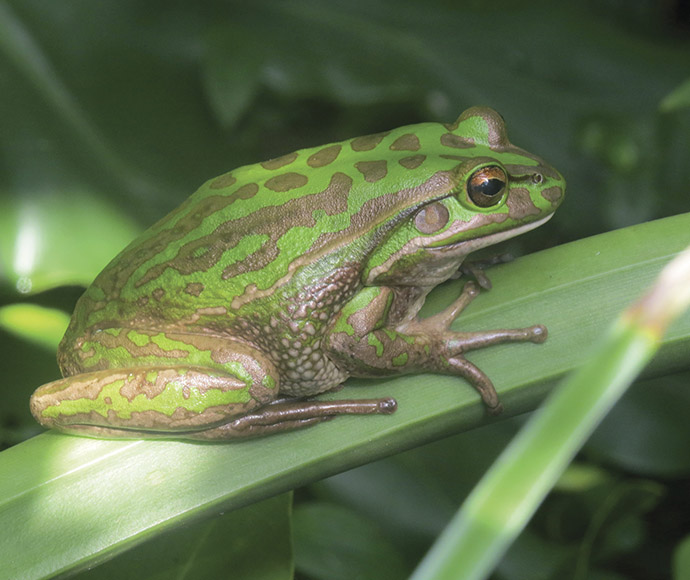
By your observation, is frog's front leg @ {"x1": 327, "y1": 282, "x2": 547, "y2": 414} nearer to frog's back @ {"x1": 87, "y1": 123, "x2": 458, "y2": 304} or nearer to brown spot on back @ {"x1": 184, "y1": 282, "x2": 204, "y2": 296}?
frog's back @ {"x1": 87, "y1": 123, "x2": 458, "y2": 304}

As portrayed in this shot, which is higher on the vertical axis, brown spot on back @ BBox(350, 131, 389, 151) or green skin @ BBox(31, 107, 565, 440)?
brown spot on back @ BBox(350, 131, 389, 151)

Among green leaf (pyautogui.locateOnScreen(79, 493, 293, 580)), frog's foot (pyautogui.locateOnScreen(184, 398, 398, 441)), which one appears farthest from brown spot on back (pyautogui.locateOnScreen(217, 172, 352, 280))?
green leaf (pyautogui.locateOnScreen(79, 493, 293, 580))

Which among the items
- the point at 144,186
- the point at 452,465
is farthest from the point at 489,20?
the point at 452,465

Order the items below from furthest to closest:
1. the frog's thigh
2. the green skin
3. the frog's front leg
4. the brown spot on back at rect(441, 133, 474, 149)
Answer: the brown spot on back at rect(441, 133, 474, 149) → the green skin → the frog's thigh → the frog's front leg

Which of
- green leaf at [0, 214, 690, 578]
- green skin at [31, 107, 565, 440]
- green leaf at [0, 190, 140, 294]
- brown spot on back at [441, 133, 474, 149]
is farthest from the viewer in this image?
green leaf at [0, 190, 140, 294]

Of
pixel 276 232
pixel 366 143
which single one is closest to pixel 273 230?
pixel 276 232

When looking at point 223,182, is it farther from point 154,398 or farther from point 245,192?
point 154,398
